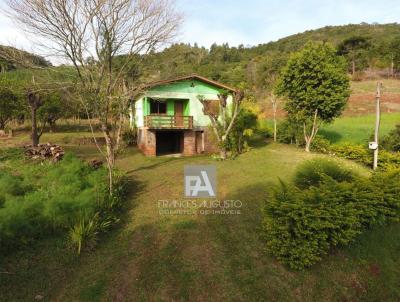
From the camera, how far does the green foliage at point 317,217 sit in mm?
6477

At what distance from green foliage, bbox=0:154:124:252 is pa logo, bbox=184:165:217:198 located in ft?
9.82

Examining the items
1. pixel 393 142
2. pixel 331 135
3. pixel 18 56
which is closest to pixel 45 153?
pixel 18 56

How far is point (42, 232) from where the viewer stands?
7.27 meters

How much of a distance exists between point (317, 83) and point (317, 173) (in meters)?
12.5

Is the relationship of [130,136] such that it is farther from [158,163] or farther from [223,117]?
[223,117]

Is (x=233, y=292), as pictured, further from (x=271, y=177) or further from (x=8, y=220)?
(x=271, y=177)

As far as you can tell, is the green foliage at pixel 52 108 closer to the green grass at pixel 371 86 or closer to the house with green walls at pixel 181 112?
the house with green walls at pixel 181 112

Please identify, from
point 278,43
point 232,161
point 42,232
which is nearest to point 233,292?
point 42,232

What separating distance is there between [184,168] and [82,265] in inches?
353

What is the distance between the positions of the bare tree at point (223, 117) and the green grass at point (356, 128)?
9.86 m

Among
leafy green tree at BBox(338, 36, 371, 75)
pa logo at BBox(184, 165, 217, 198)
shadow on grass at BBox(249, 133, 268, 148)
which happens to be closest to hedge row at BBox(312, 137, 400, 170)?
shadow on grass at BBox(249, 133, 268, 148)

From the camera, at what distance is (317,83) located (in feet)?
60.0

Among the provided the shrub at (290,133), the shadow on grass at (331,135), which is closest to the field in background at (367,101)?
the shadow on grass at (331,135)

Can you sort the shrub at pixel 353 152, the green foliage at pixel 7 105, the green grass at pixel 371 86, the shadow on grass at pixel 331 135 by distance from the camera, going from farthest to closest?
1. the green grass at pixel 371 86
2. the green foliage at pixel 7 105
3. the shadow on grass at pixel 331 135
4. the shrub at pixel 353 152
